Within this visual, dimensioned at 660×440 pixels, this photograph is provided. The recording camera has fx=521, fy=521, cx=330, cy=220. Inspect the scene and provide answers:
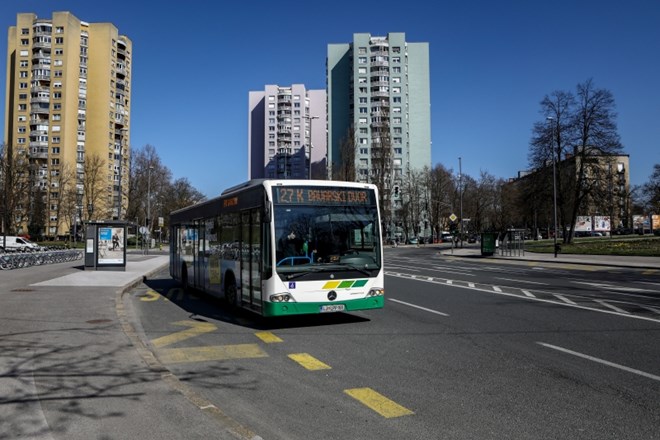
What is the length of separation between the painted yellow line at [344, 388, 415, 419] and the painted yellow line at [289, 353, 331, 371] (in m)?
1.11

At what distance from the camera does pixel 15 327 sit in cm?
891

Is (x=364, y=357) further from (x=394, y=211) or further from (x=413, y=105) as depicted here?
(x=413, y=105)

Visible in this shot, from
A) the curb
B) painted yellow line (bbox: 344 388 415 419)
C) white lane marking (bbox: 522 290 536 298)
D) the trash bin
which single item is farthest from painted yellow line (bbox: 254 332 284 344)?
the trash bin

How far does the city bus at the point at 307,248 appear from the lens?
30.3 ft

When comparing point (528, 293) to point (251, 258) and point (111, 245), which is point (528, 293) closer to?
point (251, 258)

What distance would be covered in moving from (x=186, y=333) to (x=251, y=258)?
5.99 feet

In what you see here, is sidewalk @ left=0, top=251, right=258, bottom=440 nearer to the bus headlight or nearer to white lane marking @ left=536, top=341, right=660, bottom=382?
the bus headlight

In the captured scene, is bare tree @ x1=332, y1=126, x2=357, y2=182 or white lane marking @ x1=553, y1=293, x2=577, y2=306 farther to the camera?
bare tree @ x1=332, y1=126, x2=357, y2=182

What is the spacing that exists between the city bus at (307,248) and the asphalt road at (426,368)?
60cm

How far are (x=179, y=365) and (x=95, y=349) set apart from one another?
1.30 metres

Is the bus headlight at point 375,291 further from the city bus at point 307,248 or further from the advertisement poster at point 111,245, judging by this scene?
the advertisement poster at point 111,245

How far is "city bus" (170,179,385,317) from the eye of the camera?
925cm

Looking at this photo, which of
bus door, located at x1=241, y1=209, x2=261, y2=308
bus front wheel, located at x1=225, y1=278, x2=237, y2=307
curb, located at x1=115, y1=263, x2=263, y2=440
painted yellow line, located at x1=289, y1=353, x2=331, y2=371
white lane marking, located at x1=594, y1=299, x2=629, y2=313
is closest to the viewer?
curb, located at x1=115, y1=263, x2=263, y2=440

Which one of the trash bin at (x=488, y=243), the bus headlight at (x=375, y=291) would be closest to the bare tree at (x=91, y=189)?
the trash bin at (x=488, y=243)
